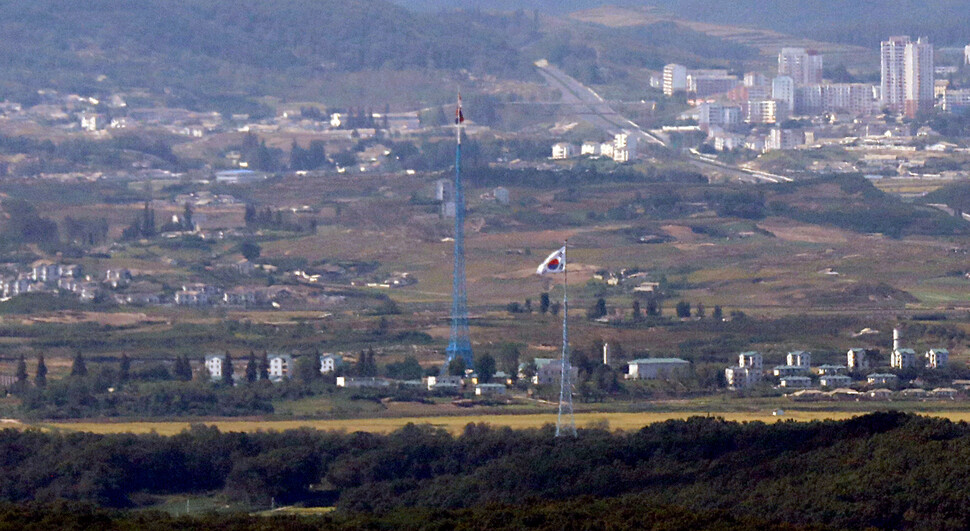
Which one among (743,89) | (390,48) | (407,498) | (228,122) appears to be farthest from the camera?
(390,48)

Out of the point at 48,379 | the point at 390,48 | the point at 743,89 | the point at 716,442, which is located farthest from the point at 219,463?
the point at 390,48

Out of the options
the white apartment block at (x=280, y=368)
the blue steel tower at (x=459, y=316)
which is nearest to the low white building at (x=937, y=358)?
the blue steel tower at (x=459, y=316)

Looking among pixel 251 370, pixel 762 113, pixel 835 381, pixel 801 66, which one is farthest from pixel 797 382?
pixel 801 66

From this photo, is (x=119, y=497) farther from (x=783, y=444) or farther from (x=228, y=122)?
(x=228, y=122)

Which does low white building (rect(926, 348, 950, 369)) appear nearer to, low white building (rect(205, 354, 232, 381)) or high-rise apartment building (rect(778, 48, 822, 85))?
low white building (rect(205, 354, 232, 381))

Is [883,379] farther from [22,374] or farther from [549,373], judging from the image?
[22,374]

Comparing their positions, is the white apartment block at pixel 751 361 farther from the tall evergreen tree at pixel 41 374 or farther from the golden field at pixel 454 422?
the tall evergreen tree at pixel 41 374
